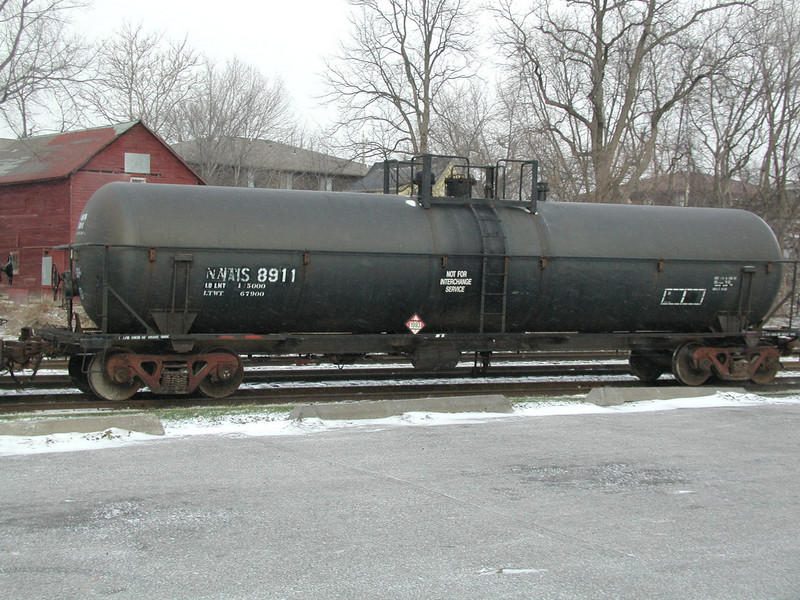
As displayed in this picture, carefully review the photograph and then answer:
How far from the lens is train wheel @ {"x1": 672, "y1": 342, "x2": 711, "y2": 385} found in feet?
46.7

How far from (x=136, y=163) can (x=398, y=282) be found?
88.2 ft

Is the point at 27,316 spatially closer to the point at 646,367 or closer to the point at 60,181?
the point at 60,181

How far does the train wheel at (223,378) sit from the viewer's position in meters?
11.9

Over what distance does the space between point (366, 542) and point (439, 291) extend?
7.15 metres

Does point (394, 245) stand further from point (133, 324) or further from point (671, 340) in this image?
point (671, 340)

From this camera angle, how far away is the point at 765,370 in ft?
48.4

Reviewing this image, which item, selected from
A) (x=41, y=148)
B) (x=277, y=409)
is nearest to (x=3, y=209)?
(x=41, y=148)

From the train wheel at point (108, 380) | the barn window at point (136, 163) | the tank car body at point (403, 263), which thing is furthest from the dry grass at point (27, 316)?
the tank car body at point (403, 263)

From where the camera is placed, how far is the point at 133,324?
449 inches

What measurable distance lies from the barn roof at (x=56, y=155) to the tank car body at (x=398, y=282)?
24.5m

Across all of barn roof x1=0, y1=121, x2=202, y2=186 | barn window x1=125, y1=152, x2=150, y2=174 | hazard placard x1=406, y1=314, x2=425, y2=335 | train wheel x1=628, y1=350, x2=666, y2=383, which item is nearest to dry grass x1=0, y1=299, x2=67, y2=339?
barn roof x1=0, y1=121, x2=202, y2=186

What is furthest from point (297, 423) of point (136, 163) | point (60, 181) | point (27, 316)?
point (136, 163)

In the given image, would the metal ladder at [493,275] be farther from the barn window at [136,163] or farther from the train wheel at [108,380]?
the barn window at [136,163]

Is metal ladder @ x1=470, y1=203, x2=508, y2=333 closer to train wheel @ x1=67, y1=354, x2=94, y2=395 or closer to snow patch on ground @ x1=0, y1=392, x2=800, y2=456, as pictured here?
snow patch on ground @ x1=0, y1=392, x2=800, y2=456
